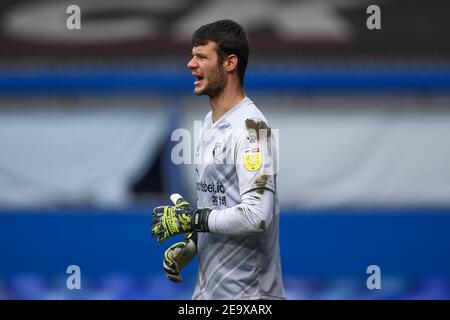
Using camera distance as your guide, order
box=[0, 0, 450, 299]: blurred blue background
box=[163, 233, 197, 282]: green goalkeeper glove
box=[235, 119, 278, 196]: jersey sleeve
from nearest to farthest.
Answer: box=[235, 119, 278, 196]: jersey sleeve < box=[163, 233, 197, 282]: green goalkeeper glove < box=[0, 0, 450, 299]: blurred blue background

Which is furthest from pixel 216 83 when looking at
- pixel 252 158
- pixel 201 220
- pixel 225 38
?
pixel 201 220

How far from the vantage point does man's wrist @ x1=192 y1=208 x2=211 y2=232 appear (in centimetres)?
378

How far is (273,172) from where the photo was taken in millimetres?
3766

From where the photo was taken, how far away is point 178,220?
3.86 m

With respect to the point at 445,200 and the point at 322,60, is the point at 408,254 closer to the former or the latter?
the point at 445,200

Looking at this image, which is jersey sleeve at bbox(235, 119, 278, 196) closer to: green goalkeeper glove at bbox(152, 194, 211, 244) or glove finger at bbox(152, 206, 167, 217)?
green goalkeeper glove at bbox(152, 194, 211, 244)

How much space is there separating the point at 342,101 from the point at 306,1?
70.4 inches

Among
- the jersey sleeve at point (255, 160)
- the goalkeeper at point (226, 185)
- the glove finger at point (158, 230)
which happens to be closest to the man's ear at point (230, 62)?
the goalkeeper at point (226, 185)

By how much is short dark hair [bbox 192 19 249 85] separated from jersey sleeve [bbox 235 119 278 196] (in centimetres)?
32

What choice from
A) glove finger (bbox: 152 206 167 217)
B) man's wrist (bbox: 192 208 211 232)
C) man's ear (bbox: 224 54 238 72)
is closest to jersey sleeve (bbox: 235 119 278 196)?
man's wrist (bbox: 192 208 211 232)

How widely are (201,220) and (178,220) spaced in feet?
0.38

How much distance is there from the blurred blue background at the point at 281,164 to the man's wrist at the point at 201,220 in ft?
11.2
